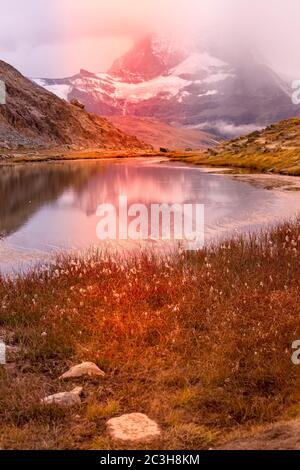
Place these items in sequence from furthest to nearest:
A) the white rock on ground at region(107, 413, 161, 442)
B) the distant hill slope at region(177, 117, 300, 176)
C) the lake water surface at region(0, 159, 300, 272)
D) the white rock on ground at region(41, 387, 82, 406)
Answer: the distant hill slope at region(177, 117, 300, 176)
the lake water surface at region(0, 159, 300, 272)
the white rock on ground at region(41, 387, 82, 406)
the white rock on ground at region(107, 413, 161, 442)

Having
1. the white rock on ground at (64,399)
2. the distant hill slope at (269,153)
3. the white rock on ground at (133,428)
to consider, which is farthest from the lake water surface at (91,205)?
the white rock on ground at (133,428)

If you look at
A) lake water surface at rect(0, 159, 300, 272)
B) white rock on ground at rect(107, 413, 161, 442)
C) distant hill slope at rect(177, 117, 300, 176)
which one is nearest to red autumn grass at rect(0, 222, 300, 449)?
white rock on ground at rect(107, 413, 161, 442)

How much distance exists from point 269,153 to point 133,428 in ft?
267

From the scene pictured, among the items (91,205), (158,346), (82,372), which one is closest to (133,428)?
(82,372)

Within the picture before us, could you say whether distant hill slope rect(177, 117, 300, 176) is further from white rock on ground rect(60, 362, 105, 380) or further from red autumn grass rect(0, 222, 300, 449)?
white rock on ground rect(60, 362, 105, 380)

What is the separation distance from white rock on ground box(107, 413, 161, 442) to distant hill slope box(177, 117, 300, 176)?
5877 centimetres

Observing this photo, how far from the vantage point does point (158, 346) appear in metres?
11.3

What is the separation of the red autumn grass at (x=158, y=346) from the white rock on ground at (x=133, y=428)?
15cm

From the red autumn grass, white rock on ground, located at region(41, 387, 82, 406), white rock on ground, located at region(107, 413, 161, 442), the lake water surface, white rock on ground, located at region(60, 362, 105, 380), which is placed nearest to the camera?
white rock on ground, located at region(107, 413, 161, 442)

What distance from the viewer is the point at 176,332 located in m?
11.7

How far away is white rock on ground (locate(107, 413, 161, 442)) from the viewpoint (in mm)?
8148

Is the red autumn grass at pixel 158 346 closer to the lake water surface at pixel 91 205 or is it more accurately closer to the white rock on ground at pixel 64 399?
the white rock on ground at pixel 64 399

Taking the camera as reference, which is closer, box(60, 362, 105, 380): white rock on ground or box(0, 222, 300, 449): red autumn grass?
box(0, 222, 300, 449): red autumn grass

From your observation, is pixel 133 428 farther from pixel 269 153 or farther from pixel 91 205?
pixel 269 153
